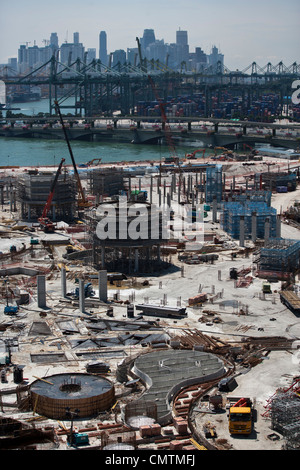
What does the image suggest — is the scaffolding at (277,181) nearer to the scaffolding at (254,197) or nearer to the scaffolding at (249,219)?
the scaffolding at (254,197)

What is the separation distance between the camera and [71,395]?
13.0 m

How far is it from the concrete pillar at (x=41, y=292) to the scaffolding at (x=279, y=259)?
6.04 meters

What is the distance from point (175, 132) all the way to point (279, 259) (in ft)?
160

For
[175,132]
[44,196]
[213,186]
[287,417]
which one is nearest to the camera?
[287,417]

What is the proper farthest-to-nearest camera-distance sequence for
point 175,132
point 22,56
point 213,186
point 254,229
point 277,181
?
point 22,56
point 175,132
point 277,181
point 213,186
point 254,229

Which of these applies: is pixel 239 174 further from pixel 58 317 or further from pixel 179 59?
pixel 179 59

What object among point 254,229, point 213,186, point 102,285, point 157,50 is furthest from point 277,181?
point 157,50

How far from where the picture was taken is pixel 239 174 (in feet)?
151

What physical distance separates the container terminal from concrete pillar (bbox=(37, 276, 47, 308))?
48mm

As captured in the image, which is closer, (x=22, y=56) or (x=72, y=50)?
(x=22, y=56)

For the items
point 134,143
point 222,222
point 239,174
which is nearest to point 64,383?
point 222,222
